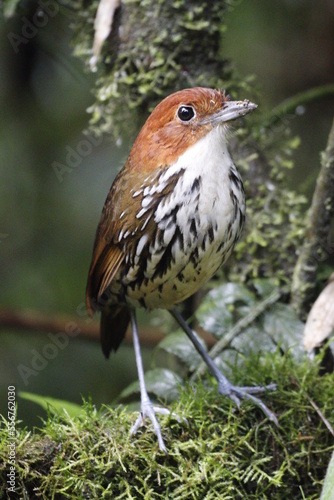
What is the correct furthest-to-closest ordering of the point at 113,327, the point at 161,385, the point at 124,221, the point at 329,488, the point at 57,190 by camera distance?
the point at 57,190, the point at 113,327, the point at 161,385, the point at 124,221, the point at 329,488

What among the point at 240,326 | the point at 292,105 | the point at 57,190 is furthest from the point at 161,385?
the point at 57,190

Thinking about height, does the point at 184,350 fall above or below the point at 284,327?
above

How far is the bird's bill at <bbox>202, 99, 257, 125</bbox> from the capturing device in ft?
7.82

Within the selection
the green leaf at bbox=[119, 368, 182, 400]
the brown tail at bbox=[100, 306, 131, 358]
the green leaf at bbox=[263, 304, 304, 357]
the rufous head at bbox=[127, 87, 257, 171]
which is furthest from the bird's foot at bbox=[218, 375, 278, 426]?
the rufous head at bbox=[127, 87, 257, 171]

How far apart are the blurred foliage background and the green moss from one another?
1743mm

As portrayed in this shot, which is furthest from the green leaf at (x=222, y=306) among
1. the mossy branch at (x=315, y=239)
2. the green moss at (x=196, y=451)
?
the green moss at (x=196, y=451)

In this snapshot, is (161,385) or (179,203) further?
(161,385)

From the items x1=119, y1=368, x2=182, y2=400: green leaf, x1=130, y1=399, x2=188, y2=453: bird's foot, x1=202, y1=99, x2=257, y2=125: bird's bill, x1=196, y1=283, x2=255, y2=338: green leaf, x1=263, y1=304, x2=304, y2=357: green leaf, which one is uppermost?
x1=202, y1=99, x2=257, y2=125: bird's bill

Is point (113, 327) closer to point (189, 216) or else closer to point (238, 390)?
point (238, 390)

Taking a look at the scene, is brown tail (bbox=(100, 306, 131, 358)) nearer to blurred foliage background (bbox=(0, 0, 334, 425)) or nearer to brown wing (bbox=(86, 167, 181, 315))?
brown wing (bbox=(86, 167, 181, 315))

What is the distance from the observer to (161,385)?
294cm

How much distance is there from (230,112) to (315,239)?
948 millimetres

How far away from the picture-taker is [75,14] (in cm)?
361

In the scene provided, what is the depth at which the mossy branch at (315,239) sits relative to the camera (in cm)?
292
